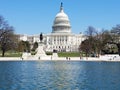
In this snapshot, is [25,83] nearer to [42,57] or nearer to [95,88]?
[95,88]

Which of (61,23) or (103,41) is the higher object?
(61,23)

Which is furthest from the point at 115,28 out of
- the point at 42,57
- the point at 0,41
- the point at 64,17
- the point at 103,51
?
the point at 64,17

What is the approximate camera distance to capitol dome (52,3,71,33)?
633 feet

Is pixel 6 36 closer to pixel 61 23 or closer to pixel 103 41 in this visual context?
pixel 103 41

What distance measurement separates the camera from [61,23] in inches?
7603

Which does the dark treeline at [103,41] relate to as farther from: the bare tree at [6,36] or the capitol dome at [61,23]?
the capitol dome at [61,23]

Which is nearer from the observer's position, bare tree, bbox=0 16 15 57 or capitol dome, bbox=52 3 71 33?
bare tree, bbox=0 16 15 57

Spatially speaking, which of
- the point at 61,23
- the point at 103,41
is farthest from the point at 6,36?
the point at 61,23

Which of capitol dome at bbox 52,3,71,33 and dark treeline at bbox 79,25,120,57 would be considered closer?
dark treeline at bbox 79,25,120,57

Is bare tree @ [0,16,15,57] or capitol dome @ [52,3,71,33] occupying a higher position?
capitol dome @ [52,3,71,33]

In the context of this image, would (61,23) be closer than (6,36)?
No

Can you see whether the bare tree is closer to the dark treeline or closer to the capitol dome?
the dark treeline

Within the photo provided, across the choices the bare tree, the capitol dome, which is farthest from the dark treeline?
the capitol dome

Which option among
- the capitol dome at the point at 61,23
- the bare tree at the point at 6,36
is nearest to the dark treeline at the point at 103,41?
the bare tree at the point at 6,36
